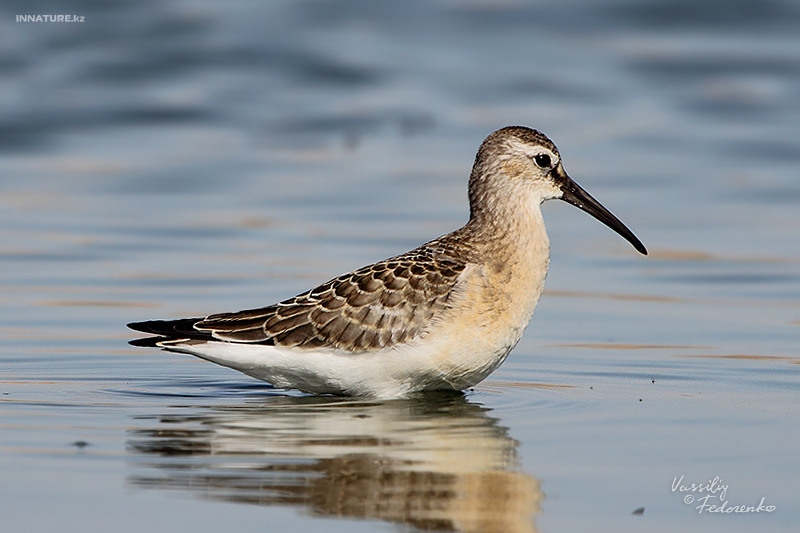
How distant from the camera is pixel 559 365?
991 centimetres

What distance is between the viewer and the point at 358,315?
8.77 m

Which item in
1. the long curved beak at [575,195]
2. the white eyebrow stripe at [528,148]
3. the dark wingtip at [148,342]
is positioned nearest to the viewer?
the dark wingtip at [148,342]

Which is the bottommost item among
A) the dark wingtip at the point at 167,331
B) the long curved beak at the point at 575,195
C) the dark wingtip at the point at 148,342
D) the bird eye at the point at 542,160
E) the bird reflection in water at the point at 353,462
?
the bird reflection in water at the point at 353,462

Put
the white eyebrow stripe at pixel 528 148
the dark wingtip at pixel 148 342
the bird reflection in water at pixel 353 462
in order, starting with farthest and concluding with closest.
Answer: the white eyebrow stripe at pixel 528 148 < the dark wingtip at pixel 148 342 < the bird reflection in water at pixel 353 462

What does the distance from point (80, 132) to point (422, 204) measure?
22.5 feet

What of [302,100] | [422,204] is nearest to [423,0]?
[302,100]

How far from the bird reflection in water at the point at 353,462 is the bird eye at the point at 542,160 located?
1.93m

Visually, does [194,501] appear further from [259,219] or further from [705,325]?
[259,219]

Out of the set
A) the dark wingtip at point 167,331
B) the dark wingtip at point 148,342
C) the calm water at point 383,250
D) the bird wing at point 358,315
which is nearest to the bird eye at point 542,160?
the bird wing at point 358,315

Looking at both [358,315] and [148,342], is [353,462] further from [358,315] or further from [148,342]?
[148,342]

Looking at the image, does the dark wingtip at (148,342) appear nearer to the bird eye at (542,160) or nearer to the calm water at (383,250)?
the calm water at (383,250)

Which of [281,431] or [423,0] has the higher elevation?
[423,0]

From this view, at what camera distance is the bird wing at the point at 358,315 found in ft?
28.4

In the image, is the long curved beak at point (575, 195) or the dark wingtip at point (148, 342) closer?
the dark wingtip at point (148, 342)
